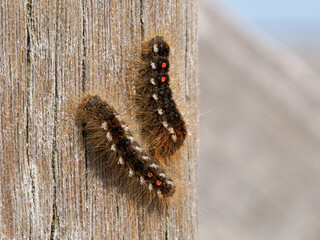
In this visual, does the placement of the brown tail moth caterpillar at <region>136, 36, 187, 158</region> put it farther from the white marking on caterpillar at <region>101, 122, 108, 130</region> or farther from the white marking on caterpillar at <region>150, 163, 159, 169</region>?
the white marking on caterpillar at <region>101, 122, 108, 130</region>

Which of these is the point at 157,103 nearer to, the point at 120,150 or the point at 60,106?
the point at 120,150

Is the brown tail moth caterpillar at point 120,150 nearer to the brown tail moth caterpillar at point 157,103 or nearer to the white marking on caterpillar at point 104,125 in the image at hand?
the white marking on caterpillar at point 104,125

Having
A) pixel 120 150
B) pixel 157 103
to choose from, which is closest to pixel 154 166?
pixel 120 150

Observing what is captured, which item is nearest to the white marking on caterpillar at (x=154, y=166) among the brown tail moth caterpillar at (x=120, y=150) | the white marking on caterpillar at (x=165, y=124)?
the brown tail moth caterpillar at (x=120, y=150)

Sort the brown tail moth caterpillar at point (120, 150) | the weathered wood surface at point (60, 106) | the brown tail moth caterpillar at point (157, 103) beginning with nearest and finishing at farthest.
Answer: the weathered wood surface at point (60, 106) < the brown tail moth caterpillar at point (120, 150) < the brown tail moth caterpillar at point (157, 103)

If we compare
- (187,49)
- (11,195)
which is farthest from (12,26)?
(187,49)

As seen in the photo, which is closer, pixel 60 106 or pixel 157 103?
pixel 60 106

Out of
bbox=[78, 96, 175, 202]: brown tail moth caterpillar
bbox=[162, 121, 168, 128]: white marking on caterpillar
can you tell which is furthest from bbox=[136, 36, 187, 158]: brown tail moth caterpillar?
bbox=[78, 96, 175, 202]: brown tail moth caterpillar
